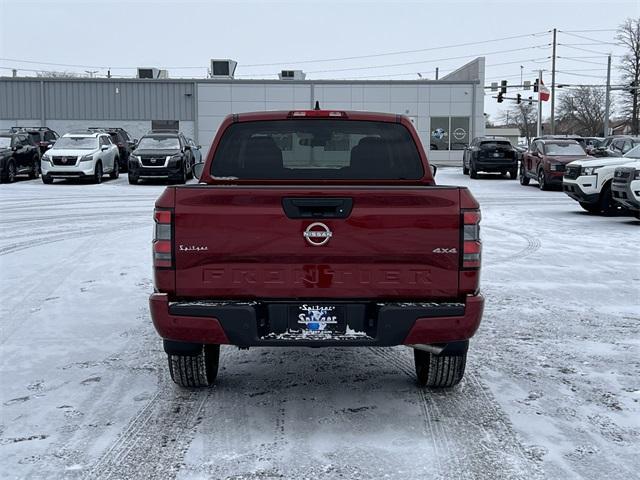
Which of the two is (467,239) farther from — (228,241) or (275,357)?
(275,357)

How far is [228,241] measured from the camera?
4.36m

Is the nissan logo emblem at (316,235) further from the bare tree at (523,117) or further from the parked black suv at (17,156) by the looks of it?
→ the bare tree at (523,117)

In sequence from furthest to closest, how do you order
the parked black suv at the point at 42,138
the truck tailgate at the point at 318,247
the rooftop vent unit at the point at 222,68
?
the rooftop vent unit at the point at 222,68 → the parked black suv at the point at 42,138 → the truck tailgate at the point at 318,247

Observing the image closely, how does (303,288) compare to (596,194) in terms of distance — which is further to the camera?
(596,194)

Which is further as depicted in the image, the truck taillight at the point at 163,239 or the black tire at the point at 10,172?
the black tire at the point at 10,172

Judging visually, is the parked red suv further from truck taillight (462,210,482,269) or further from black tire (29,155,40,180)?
truck taillight (462,210,482,269)

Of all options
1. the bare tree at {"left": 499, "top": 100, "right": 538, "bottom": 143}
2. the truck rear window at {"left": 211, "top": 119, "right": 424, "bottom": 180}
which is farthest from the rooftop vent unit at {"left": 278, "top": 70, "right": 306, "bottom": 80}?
the bare tree at {"left": 499, "top": 100, "right": 538, "bottom": 143}

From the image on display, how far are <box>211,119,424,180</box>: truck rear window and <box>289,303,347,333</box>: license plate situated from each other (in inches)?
61.0

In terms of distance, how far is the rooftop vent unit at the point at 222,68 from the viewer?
1897 inches

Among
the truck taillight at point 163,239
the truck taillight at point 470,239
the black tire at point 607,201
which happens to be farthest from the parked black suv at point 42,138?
the truck taillight at point 470,239

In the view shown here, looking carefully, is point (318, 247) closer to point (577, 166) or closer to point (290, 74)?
point (577, 166)

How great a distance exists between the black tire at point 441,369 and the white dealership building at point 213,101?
4177cm

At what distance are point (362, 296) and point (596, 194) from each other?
44.3 ft

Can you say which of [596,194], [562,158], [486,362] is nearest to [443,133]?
[562,158]
